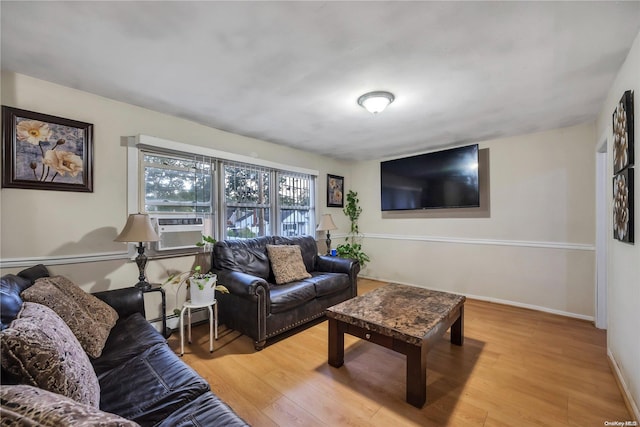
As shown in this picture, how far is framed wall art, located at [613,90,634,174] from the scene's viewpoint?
1661mm

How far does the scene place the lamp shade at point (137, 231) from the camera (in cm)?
218

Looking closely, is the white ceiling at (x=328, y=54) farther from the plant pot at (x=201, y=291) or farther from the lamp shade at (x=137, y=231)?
the plant pot at (x=201, y=291)

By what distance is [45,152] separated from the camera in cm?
210

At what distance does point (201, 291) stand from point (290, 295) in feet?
2.67

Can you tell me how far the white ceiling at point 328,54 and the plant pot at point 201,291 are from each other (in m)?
1.65

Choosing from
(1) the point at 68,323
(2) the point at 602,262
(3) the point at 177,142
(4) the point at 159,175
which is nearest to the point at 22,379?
(1) the point at 68,323

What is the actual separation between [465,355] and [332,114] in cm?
258

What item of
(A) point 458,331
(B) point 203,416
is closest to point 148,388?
(B) point 203,416

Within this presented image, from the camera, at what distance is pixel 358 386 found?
190cm

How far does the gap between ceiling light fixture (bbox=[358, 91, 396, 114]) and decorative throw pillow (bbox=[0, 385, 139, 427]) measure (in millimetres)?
2443

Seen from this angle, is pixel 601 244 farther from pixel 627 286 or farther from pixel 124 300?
pixel 124 300

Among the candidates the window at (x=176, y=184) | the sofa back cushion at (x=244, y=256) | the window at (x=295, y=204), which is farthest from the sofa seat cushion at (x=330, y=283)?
the window at (x=176, y=184)

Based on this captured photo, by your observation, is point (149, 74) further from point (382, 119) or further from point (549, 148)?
point (549, 148)

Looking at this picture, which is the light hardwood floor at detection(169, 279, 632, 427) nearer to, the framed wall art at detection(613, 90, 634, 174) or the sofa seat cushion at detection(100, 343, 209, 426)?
the sofa seat cushion at detection(100, 343, 209, 426)
